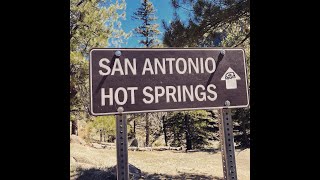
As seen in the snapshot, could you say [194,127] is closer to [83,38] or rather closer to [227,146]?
[83,38]

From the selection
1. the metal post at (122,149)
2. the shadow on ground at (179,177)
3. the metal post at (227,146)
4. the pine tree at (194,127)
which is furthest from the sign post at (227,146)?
the pine tree at (194,127)

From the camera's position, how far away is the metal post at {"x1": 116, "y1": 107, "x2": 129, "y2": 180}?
120cm

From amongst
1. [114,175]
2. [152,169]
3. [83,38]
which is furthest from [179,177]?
[83,38]

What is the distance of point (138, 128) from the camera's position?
21.7m

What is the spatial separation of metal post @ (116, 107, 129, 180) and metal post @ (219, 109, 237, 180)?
53 centimetres

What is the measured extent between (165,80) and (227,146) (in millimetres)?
498

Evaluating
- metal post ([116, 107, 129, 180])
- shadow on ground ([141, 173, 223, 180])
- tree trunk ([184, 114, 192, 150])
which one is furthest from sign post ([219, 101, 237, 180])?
tree trunk ([184, 114, 192, 150])

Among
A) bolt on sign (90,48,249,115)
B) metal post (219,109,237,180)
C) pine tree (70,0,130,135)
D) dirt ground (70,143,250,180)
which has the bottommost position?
dirt ground (70,143,250,180)

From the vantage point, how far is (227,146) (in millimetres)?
1343

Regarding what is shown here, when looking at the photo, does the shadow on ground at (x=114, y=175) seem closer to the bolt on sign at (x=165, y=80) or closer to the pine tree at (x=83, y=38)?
the pine tree at (x=83, y=38)

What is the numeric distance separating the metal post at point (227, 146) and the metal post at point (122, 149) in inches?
20.8

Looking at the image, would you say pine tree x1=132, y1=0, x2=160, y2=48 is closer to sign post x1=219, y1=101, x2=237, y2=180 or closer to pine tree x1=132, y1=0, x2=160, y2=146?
pine tree x1=132, y1=0, x2=160, y2=146
